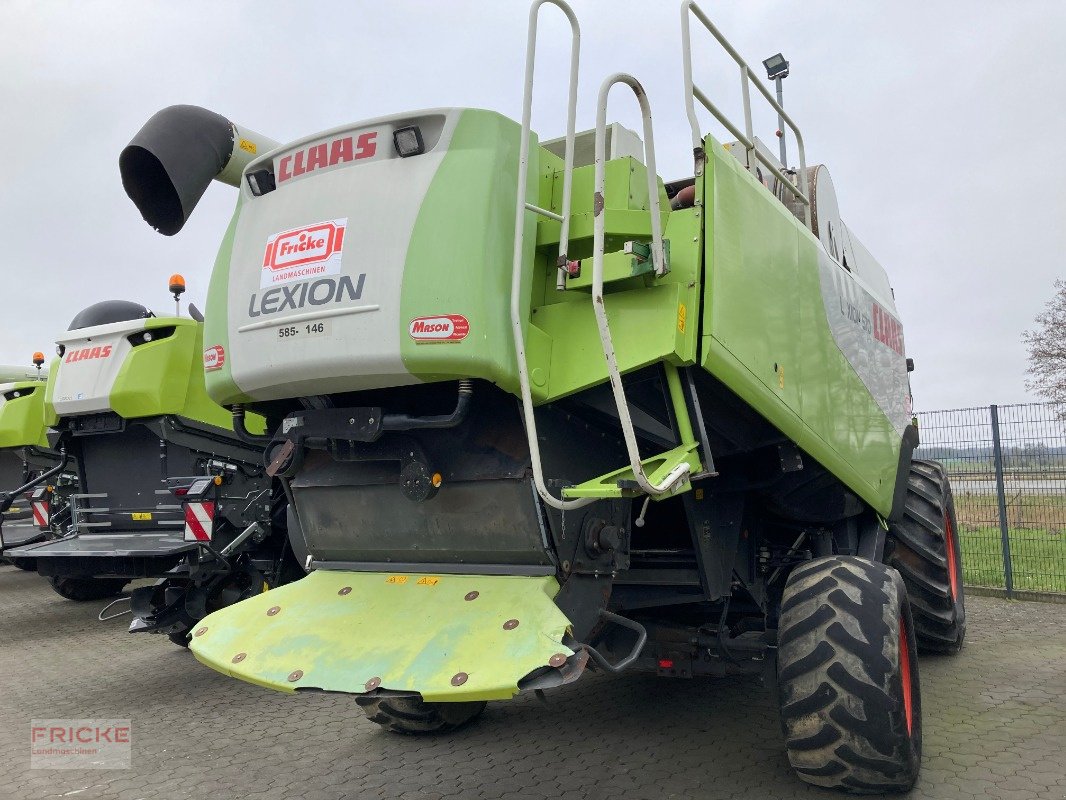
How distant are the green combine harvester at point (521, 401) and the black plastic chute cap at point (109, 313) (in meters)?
4.95

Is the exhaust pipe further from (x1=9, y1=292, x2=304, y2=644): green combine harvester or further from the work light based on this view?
(x1=9, y1=292, x2=304, y2=644): green combine harvester

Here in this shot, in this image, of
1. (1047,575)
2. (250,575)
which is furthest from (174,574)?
(1047,575)

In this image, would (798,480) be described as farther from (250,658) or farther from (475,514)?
(250,658)

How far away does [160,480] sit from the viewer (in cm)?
726

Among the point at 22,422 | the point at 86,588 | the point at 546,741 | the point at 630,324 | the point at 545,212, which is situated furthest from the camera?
the point at 86,588

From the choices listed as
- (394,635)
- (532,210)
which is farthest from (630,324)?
(394,635)

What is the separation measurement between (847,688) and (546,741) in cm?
178

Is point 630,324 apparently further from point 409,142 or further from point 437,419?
point 409,142

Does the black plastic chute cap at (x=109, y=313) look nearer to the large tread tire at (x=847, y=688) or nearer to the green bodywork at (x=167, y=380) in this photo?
the green bodywork at (x=167, y=380)

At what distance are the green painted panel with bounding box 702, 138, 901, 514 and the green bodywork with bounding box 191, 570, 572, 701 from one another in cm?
117

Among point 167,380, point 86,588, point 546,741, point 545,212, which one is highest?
point 545,212

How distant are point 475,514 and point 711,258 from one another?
136cm

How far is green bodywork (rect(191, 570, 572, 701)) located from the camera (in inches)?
120

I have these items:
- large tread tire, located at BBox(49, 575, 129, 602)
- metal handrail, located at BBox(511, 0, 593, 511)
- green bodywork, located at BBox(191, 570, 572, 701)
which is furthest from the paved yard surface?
large tread tire, located at BBox(49, 575, 129, 602)
